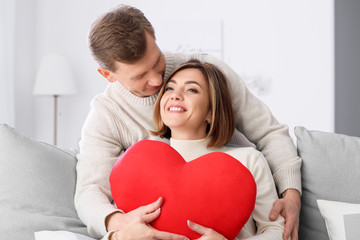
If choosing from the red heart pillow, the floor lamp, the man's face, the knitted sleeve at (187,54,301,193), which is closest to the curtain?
the floor lamp

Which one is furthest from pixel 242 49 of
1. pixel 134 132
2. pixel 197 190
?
pixel 197 190

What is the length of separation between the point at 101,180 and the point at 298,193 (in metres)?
0.71

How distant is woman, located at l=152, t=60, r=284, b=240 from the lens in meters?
1.34

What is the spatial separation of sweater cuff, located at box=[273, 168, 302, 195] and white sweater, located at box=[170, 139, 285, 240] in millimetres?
116

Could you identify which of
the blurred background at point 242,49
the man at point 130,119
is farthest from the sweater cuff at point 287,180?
the blurred background at point 242,49

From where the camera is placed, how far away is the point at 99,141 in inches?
60.9

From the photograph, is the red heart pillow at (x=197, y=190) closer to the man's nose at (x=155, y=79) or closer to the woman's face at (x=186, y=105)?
the woman's face at (x=186, y=105)

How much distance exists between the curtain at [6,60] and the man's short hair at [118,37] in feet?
7.40

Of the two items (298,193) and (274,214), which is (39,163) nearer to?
(274,214)

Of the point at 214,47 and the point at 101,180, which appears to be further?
the point at 214,47

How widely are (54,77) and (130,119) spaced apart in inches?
88.7

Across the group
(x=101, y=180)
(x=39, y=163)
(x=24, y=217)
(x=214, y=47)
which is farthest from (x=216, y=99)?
(x=214, y=47)

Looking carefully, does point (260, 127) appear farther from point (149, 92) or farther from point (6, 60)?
point (6, 60)

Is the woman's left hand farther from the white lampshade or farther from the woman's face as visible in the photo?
the white lampshade
